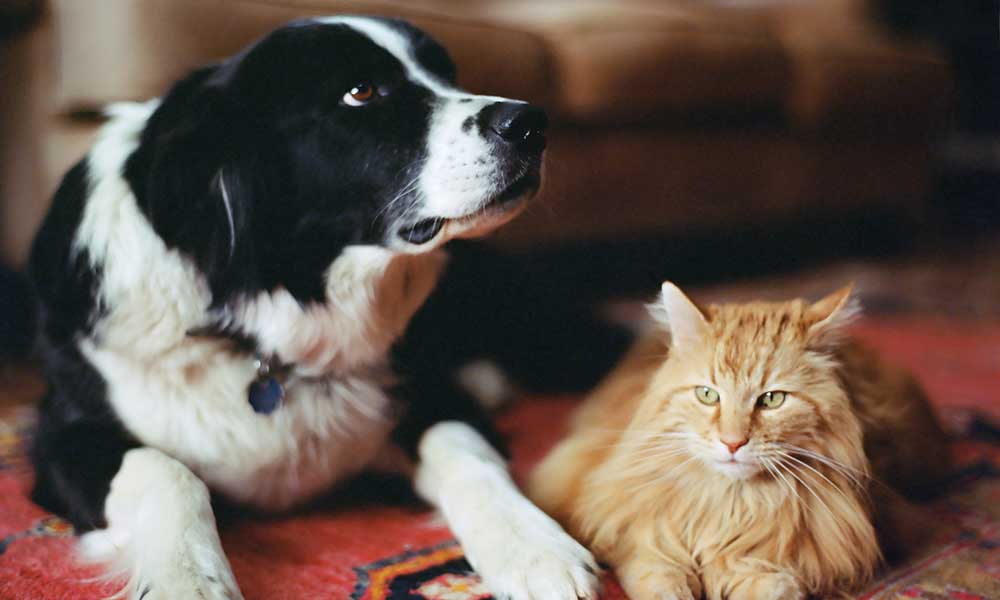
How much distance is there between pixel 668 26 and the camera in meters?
2.60

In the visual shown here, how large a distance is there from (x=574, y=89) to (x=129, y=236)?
58.0 inches

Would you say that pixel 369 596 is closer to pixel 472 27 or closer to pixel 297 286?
pixel 297 286

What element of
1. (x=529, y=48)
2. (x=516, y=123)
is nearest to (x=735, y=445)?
(x=516, y=123)

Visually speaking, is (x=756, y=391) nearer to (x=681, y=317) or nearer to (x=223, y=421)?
(x=681, y=317)

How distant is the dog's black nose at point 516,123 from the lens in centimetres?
114

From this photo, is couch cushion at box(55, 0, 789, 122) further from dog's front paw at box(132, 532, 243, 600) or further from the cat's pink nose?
the cat's pink nose

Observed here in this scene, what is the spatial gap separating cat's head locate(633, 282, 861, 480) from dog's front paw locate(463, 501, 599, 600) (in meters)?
0.18

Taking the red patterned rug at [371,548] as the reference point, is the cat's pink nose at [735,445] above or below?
above

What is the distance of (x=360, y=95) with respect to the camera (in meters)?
1.21

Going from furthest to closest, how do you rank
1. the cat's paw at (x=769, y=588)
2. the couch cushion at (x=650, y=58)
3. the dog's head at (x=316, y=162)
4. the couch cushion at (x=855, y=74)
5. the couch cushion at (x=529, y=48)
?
the couch cushion at (x=855, y=74), the couch cushion at (x=650, y=58), the couch cushion at (x=529, y=48), the dog's head at (x=316, y=162), the cat's paw at (x=769, y=588)

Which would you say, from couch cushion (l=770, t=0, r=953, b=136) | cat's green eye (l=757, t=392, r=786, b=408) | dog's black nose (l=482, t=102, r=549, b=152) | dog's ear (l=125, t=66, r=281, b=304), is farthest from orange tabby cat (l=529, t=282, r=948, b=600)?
couch cushion (l=770, t=0, r=953, b=136)

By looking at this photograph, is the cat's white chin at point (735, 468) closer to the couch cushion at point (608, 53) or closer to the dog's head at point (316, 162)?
the dog's head at point (316, 162)

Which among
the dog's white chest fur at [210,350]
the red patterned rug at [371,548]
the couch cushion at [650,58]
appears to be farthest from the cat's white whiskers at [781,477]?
the couch cushion at [650,58]

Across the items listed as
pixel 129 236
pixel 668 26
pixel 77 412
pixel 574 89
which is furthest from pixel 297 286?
Answer: pixel 668 26
